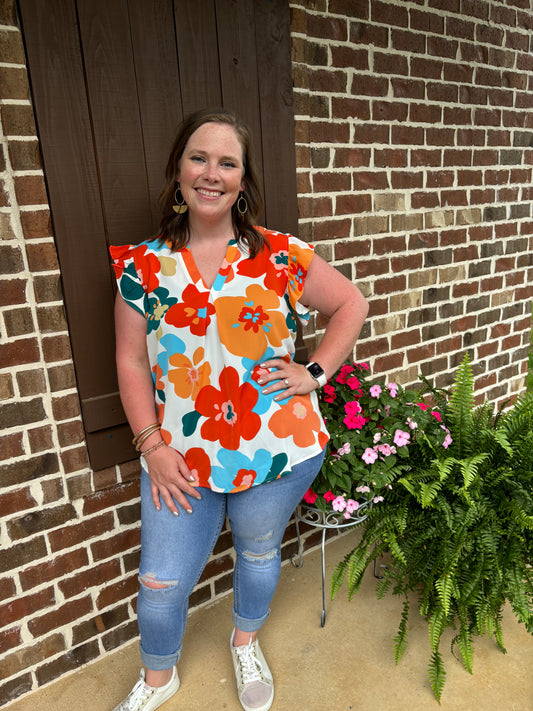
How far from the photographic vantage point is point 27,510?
6.14 ft

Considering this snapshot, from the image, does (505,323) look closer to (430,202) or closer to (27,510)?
(430,202)

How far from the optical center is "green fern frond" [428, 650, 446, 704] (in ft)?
6.01

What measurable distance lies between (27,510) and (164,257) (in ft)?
3.42

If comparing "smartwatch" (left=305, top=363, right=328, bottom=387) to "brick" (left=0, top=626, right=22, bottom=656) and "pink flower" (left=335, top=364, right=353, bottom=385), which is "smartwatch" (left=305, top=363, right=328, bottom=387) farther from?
"brick" (left=0, top=626, right=22, bottom=656)

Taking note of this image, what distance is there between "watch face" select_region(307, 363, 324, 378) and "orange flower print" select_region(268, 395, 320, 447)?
87 mm

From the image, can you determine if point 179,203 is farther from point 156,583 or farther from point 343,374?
point 156,583

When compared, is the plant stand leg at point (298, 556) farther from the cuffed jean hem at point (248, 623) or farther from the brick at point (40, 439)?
the brick at point (40, 439)

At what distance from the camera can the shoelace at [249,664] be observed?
191 cm

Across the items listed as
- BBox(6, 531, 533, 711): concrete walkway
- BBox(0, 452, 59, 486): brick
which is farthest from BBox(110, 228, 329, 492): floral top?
BBox(6, 531, 533, 711): concrete walkway

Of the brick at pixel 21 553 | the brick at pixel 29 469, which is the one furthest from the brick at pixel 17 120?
the brick at pixel 21 553

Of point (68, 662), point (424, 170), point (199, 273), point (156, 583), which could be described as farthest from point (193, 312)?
point (424, 170)

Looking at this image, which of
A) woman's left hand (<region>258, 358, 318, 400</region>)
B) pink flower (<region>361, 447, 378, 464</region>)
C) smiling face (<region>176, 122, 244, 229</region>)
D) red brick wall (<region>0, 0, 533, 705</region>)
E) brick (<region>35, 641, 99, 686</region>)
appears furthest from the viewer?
pink flower (<region>361, 447, 378, 464</region>)

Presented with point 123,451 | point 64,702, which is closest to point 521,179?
point 123,451

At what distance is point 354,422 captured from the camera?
217 centimetres
